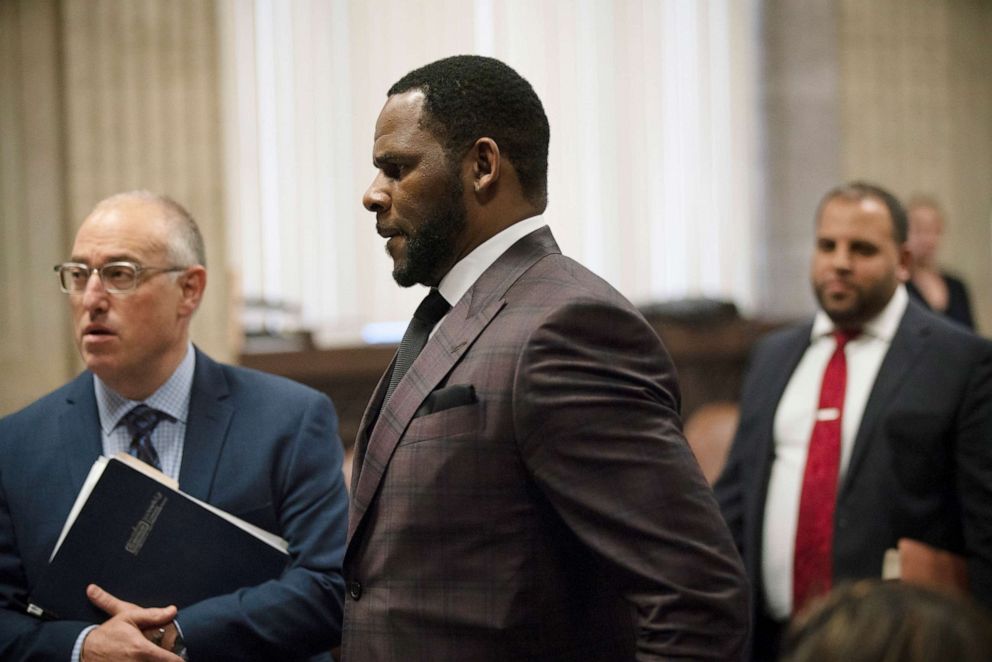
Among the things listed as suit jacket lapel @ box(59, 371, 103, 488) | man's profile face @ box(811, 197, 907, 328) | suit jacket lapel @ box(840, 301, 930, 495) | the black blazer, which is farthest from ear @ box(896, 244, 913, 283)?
the black blazer

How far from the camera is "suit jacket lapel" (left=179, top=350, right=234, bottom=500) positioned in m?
2.23

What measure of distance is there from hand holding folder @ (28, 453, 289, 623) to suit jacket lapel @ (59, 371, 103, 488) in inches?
4.6

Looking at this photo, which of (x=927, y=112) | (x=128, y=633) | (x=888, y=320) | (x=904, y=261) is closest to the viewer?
(x=128, y=633)

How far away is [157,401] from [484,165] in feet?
3.08

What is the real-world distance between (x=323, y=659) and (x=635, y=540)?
104 cm

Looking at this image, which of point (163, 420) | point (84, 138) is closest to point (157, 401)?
point (163, 420)

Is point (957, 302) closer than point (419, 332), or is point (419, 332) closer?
point (419, 332)

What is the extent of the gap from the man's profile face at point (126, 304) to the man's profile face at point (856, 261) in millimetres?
1797

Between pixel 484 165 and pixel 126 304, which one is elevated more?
pixel 484 165

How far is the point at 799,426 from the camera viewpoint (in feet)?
10.5

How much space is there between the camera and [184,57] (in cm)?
523

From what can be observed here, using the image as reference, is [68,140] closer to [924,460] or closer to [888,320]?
[888,320]

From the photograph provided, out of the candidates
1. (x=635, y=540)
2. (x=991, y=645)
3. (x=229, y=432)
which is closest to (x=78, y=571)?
(x=229, y=432)

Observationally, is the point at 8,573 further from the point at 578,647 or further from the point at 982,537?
the point at 982,537
